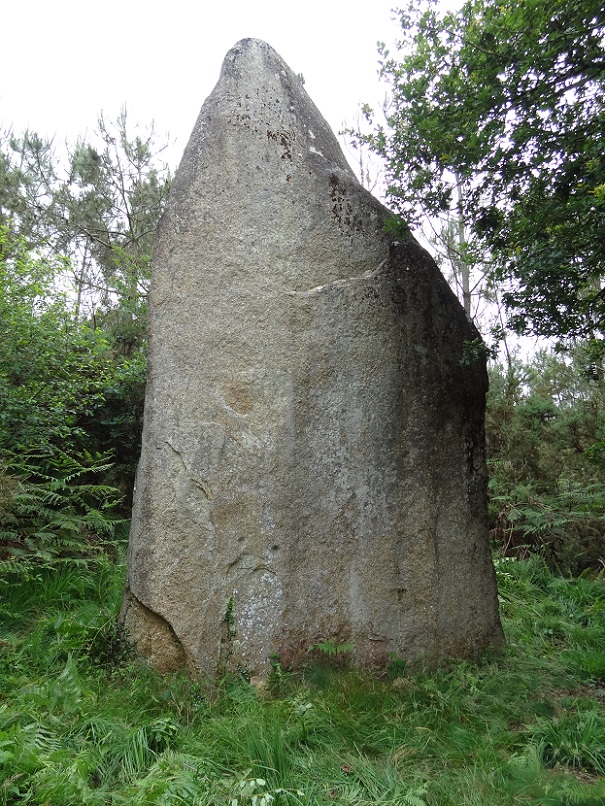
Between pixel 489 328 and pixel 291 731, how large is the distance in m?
4.75

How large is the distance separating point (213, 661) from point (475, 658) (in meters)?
1.62

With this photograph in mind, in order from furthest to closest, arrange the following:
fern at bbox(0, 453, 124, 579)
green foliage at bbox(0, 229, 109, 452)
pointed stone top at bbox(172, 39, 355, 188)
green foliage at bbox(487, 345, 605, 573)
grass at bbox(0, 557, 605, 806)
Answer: green foliage at bbox(487, 345, 605, 573) < green foliage at bbox(0, 229, 109, 452) < fern at bbox(0, 453, 124, 579) < pointed stone top at bbox(172, 39, 355, 188) < grass at bbox(0, 557, 605, 806)

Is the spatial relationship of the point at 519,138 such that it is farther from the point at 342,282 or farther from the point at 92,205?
the point at 92,205

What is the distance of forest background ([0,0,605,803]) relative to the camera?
3389 millimetres

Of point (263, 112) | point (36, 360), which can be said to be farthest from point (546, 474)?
point (36, 360)

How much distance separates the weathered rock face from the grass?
217 mm

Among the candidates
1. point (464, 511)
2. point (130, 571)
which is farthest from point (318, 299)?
point (130, 571)

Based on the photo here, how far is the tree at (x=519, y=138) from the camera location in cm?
323

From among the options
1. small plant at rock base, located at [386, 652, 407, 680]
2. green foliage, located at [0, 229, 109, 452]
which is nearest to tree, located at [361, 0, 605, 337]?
small plant at rock base, located at [386, 652, 407, 680]

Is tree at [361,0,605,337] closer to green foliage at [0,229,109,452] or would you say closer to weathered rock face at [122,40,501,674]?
weathered rock face at [122,40,501,674]

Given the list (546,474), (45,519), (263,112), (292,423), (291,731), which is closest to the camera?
(291,731)

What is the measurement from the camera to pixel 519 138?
3.49 m

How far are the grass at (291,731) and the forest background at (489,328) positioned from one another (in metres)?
0.06

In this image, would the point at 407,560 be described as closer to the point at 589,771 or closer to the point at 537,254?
the point at 589,771
